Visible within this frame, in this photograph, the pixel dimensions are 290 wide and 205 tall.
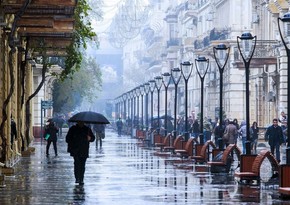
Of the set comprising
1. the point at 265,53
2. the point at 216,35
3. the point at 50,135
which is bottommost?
the point at 50,135

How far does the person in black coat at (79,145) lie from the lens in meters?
26.0

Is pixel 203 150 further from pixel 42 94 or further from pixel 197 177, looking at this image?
pixel 42 94

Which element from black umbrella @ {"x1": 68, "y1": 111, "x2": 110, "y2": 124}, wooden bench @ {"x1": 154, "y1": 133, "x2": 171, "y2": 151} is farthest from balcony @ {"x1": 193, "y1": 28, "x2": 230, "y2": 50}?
black umbrella @ {"x1": 68, "y1": 111, "x2": 110, "y2": 124}

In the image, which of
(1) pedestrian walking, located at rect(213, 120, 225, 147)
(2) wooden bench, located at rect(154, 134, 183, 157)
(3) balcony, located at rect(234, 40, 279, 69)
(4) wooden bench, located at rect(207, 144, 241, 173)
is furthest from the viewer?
(3) balcony, located at rect(234, 40, 279, 69)

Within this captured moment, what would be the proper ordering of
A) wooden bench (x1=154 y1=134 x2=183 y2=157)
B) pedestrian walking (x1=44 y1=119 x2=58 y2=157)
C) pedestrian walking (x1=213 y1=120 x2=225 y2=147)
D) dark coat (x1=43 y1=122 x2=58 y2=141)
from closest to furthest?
pedestrian walking (x1=213 y1=120 x2=225 y2=147) < pedestrian walking (x1=44 y1=119 x2=58 y2=157) < dark coat (x1=43 y1=122 x2=58 y2=141) < wooden bench (x1=154 y1=134 x2=183 y2=157)

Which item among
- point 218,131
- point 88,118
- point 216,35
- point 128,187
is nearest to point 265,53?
point 216,35

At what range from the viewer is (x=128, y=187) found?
25.3 m

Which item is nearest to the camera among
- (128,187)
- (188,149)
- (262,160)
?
(128,187)

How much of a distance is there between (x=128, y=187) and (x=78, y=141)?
1.71m

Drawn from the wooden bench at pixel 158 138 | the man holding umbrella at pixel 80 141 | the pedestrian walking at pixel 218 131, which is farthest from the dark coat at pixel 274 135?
the wooden bench at pixel 158 138

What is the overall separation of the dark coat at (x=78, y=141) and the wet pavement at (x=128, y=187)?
77 centimetres

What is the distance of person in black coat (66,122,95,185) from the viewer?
2600 cm

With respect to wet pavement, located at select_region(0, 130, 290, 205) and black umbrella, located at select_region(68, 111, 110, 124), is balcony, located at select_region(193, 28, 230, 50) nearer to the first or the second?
wet pavement, located at select_region(0, 130, 290, 205)

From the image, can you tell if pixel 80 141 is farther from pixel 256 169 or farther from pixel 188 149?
pixel 188 149
